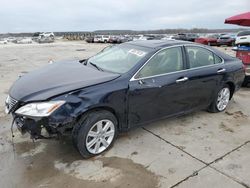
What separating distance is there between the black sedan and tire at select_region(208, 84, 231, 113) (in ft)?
0.10

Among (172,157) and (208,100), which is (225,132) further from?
(172,157)

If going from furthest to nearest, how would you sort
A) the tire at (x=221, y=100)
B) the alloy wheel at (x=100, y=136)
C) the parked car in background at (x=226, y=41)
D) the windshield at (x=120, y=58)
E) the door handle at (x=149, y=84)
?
the parked car in background at (x=226, y=41)
the tire at (x=221, y=100)
the windshield at (x=120, y=58)
the door handle at (x=149, y=84)
the alloy wheel at (x=100, y=136)

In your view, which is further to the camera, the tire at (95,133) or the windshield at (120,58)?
the windshield at (120,58)

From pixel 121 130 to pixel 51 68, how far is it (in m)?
1.50

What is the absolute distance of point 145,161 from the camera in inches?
121

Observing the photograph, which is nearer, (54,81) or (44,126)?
(44,126)

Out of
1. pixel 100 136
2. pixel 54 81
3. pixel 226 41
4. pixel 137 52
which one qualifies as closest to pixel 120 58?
pixel 137 52

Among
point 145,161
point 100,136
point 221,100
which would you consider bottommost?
point 145,161

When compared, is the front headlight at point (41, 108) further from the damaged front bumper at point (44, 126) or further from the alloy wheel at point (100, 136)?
the alloy wheel at point (100, 136)

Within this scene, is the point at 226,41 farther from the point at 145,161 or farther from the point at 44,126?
the point at 44,126

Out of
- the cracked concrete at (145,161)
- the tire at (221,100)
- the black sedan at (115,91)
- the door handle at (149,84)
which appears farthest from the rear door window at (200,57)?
the cracked concrete at (145,161)

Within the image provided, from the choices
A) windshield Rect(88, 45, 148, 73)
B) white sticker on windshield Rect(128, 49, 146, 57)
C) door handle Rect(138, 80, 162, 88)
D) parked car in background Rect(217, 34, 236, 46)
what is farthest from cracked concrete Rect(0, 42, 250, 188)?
parked car in background Rect(217, 34, 236, 46)

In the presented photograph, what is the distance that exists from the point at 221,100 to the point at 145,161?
8.07 ft

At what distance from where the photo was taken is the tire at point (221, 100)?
4.61 meters
